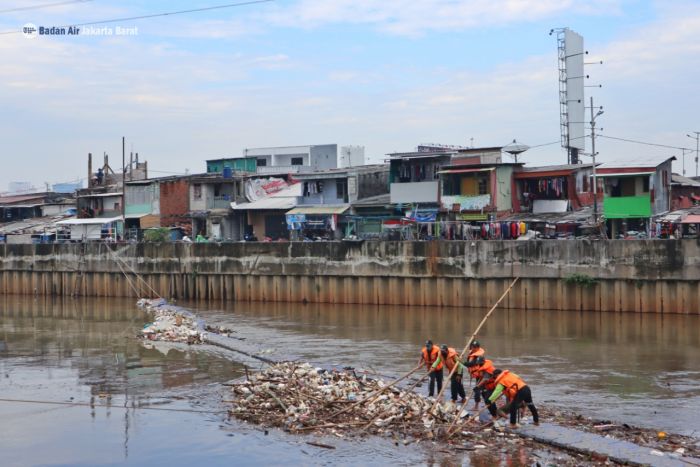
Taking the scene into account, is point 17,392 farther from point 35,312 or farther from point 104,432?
point 35,312

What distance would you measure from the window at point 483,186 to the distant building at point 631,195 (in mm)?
6936

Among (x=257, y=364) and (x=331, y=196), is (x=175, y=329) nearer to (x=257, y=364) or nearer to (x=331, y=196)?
(x=257, y=364)

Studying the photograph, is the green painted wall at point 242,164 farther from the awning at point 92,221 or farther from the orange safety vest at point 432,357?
the orange safety vest at point 432,357

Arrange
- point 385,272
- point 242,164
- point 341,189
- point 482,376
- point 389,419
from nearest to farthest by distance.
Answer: point 482,376 → point 389,419 → point 385,272 → point 341,189 → point 242,164

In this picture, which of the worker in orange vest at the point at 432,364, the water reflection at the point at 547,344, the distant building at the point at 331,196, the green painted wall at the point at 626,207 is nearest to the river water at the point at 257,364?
the water reflection at the point at 547,344

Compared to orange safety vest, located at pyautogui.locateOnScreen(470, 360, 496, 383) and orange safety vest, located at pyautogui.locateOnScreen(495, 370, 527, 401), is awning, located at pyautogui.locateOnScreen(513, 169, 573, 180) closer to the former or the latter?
orange safety vest, located at pyautogui.locateOnScreen(470, 360, 496, 383)

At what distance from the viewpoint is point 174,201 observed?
201ft

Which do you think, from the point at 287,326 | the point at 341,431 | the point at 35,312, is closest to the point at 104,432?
the point at 341,431

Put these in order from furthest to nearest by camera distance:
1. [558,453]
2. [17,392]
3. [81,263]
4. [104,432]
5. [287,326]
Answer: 1. [81,263]
2. [287,326]
3. [17,392]
4. [104,432]
5. [558,453]

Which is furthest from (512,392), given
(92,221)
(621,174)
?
(92,221)

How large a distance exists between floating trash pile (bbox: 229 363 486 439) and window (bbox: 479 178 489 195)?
28774 mm

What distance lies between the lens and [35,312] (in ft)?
147

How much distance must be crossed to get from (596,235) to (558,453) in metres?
28.5

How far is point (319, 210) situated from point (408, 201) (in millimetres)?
6205
